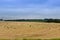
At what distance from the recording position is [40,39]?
1302 centimetres

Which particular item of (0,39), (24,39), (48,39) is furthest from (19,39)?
(48,39)

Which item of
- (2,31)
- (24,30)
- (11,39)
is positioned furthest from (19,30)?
(11,39)

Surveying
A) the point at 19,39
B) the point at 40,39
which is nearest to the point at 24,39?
the point at 19,39

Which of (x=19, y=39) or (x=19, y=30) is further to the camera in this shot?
(x=19, y=30)

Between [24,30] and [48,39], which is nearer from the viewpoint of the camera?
[48,39]

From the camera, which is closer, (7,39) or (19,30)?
(7,39)

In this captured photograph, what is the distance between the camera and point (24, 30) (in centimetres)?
1788

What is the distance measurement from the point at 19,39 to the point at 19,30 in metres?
4.86

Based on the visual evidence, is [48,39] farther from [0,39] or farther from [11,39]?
[0,39]

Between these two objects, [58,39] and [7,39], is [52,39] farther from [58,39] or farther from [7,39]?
[7,39]

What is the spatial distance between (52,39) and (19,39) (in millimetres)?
2634

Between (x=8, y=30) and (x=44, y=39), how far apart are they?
541 cm

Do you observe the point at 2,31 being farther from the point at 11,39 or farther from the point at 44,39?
the point at 44,39

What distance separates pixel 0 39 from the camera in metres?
12.9
